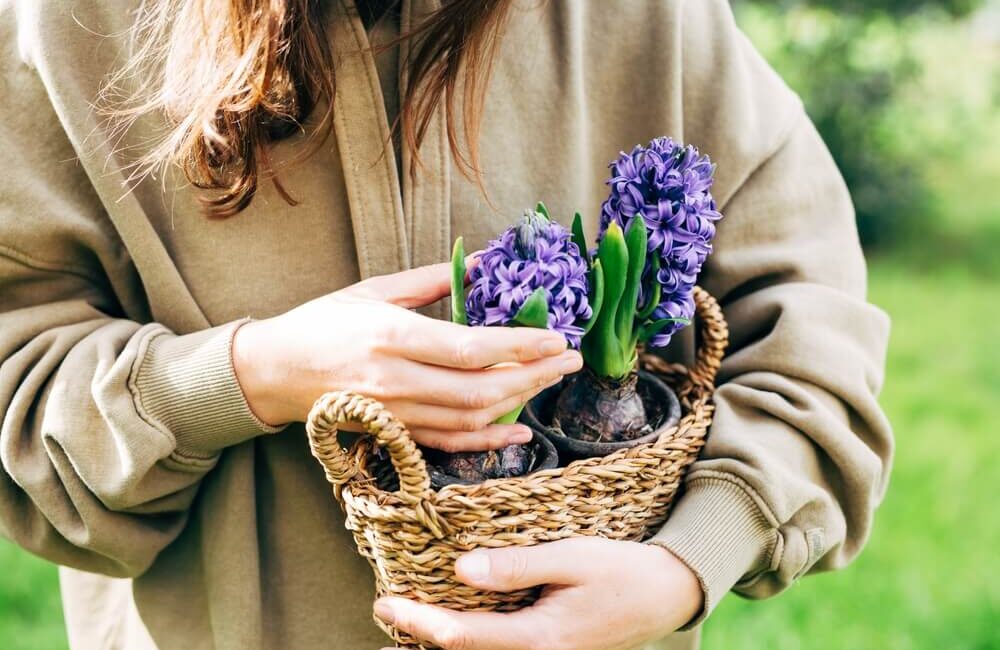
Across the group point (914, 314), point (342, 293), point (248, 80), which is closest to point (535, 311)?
point (342, 293)

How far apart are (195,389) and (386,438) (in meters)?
0.35

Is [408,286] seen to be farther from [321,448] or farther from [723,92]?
[723,92]

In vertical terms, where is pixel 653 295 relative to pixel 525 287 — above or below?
below

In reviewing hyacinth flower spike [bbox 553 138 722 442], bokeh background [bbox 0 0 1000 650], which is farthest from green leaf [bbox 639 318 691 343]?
bokeh background [bbox 0 0 1000 650]

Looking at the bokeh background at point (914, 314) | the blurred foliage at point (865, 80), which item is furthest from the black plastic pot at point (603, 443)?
the blurred foliage at point (865, 80)

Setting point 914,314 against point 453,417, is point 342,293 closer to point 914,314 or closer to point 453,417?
point 453,417

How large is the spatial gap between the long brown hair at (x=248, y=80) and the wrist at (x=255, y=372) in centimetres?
19

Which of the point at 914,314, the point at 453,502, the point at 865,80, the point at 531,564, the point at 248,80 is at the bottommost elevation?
the point at 914,314

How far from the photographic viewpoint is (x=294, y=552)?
57.1 inches

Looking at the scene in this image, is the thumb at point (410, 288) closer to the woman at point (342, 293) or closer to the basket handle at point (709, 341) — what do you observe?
the woman at point (342, 293)

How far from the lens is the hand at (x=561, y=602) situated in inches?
45.3

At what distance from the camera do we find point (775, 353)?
1440 mm

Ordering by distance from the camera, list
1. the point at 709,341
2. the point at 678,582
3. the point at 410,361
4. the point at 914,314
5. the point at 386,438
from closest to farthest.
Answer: the point at 386,438
the point at 410,361
the point at 678,582
the point at 709,341
the point at 914,314

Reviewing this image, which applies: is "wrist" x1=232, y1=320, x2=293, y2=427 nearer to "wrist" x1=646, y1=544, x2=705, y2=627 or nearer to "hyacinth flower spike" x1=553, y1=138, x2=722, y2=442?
"hyacinth flower spike" x1=553, y1=138, x2=722, y2=442
